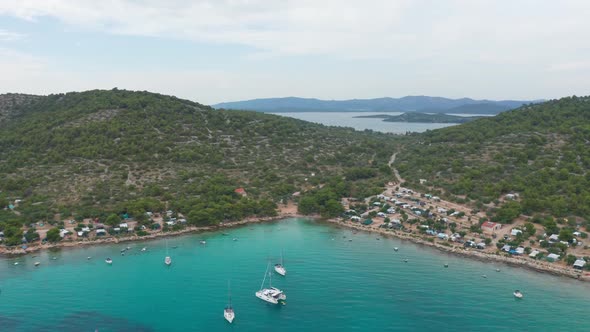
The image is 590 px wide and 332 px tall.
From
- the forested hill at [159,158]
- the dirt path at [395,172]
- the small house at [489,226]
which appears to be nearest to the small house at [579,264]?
the small house at [489,226]

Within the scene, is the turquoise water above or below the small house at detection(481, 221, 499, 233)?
below

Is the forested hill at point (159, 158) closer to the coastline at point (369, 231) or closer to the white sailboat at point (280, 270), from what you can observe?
the coastline at point (369, 231)

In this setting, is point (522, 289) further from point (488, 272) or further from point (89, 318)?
point (89, 318)

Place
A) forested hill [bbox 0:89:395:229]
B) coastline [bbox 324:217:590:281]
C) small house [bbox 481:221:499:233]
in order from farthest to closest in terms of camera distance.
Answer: forested hill [bbox 0:89:395:229], small house [bbox 481:221:499:233], coastline [bbox 324:217:590:281]

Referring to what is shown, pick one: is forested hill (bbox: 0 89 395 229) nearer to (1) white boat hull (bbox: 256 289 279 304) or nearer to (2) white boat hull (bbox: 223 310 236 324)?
(1) white boat hull (bbox: 256 289 279 304)

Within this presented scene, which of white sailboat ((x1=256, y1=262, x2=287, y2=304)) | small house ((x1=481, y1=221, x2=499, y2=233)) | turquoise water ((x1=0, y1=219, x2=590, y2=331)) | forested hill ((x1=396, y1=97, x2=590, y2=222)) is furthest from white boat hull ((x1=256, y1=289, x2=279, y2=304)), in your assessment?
forested hill ((x1=396, y1=97, x2=590, y2=222))

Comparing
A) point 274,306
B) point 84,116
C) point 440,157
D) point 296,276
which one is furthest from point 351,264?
point 84,116

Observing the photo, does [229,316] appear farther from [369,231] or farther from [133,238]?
[369,231]
